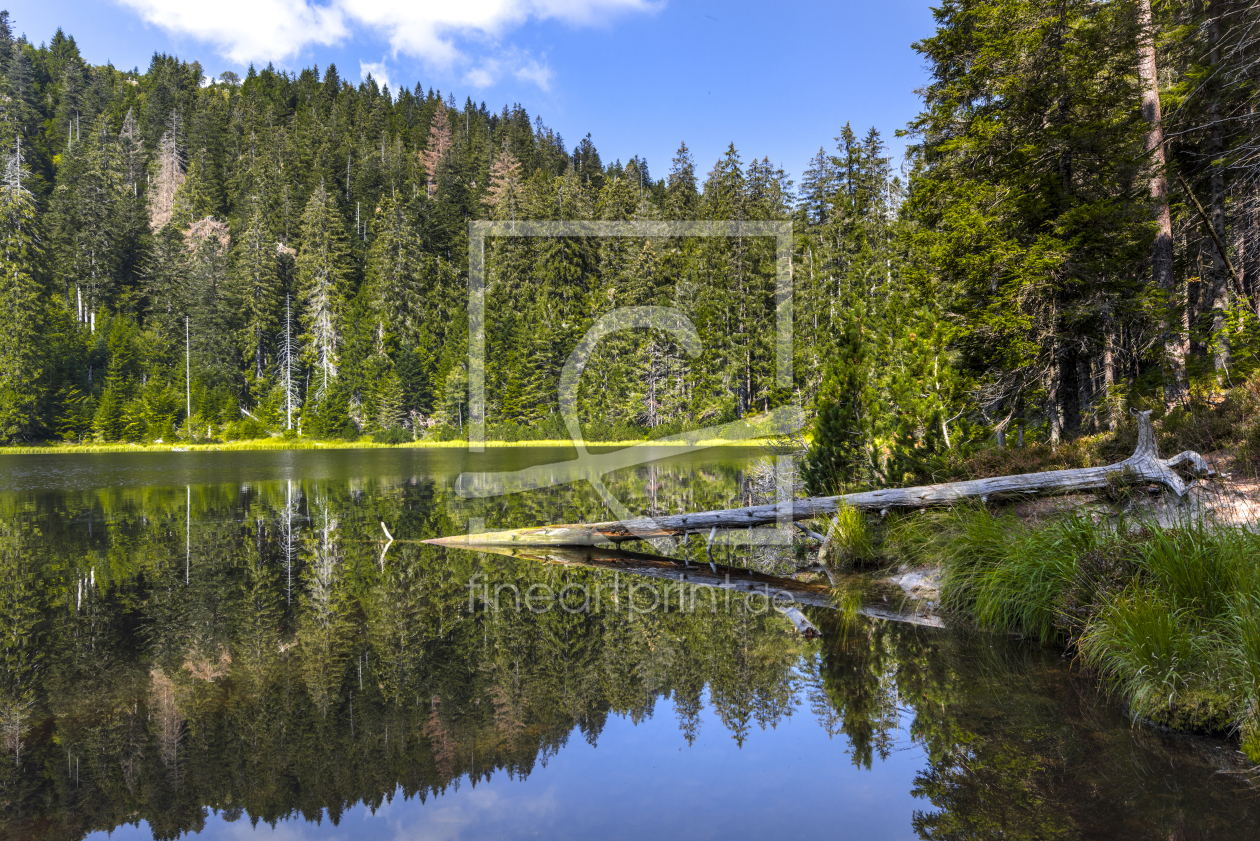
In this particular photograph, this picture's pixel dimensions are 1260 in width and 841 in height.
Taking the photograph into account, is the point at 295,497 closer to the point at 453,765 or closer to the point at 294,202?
the point at 453,765

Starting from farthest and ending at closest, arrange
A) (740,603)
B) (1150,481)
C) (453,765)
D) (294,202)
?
(294,202), (740,603), (1150,481), (453,765)

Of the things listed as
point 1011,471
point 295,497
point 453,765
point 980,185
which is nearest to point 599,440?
point 295,497

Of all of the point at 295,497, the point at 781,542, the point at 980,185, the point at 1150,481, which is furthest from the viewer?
the point at 295,497

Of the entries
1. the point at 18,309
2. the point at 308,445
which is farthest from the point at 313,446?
the point at 18,309

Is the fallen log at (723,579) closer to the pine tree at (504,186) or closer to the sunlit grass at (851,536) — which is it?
the sunlit grass at (851,536)

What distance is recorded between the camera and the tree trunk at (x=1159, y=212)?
13.2 m

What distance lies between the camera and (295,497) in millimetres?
21734

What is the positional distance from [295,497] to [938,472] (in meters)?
18.9

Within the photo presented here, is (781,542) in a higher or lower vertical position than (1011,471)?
lower

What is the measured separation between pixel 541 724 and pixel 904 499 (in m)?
6.39

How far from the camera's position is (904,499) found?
31.6ft

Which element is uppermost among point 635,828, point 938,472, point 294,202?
point 294,202

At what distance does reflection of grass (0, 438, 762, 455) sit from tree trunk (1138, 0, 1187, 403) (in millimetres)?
33011

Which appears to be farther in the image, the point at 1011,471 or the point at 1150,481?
the point at 1011,471
